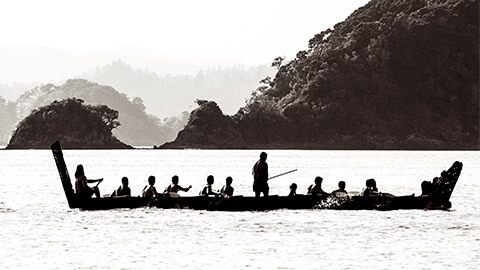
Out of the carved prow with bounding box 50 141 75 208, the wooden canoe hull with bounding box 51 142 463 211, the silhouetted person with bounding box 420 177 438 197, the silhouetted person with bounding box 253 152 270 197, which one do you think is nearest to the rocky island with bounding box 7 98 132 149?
the carved prow with bounding box 50 141 75 208

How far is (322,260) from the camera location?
29453 mm

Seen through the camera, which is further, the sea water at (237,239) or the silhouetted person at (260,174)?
the silhouetted person at (260,174)

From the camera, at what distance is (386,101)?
19400 centimetres

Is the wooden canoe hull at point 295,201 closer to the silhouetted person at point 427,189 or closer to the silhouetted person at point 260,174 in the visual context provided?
the silhouetted person at point 427,189

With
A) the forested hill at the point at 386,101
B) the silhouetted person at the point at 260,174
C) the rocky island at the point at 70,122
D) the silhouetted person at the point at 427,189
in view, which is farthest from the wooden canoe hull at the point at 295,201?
the rocky island at the point at 70,122

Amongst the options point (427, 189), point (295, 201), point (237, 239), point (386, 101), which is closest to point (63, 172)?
point (295, 201)

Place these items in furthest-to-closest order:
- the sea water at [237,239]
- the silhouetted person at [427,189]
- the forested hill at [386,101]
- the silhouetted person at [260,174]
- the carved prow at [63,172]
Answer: the forested hill at [386,101], the silhouetted person at [427,189], the carved prow at [63,172], the silhouetted person at [260,174], the sea water at [237,239]

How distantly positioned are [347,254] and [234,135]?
162m

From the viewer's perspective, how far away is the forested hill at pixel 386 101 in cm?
19212

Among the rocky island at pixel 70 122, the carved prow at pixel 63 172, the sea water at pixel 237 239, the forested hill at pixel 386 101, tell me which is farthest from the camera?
the rocky island at pixel 70 122

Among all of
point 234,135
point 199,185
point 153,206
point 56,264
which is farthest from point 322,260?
point 234,135

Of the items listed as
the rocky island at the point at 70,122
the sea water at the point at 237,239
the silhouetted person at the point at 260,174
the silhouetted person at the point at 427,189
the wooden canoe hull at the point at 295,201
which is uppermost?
the rocky island at the point at 70,122

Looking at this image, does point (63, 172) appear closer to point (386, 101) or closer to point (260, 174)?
point (260, 174)

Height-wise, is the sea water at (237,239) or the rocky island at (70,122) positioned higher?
the rocky island at (70,122)
